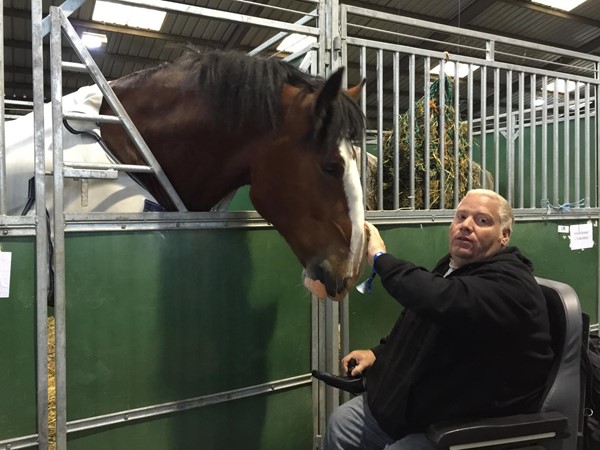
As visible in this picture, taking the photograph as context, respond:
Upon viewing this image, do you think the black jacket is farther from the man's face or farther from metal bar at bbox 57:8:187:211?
metal bar at bbox 57:8:187:211

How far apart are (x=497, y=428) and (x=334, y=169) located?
2.61 feet

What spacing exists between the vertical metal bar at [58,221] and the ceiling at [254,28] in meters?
3.77

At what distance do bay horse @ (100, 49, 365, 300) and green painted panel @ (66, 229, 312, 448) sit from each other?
0.20 m

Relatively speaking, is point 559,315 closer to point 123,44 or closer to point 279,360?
point 279,360

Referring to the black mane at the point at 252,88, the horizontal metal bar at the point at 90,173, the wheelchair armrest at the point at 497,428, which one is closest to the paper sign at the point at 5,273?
the horizontal metal bar at the point at 90,173

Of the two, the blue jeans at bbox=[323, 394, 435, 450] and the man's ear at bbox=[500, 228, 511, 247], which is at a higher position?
the man's ear at bbox=[500, 228, 511, 247]

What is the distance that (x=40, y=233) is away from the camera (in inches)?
48.4

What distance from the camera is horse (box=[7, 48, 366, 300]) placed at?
1.29 meters

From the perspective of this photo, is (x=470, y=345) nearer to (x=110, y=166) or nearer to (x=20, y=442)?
(x=110, y=166)

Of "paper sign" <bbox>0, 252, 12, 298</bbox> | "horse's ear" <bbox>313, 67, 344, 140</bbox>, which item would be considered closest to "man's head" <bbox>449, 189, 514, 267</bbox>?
"horse's ear" <bbox>313, 67, 344, 140</bbox>

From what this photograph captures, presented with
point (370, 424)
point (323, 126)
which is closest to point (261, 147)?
point (323, 126)

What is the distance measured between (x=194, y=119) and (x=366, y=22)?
5.19 metres

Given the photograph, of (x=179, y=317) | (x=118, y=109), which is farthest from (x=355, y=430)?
(x=118, y=109)

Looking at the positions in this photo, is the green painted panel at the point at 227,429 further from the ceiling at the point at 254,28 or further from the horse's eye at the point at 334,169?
the ceiling at the point at 254,28
